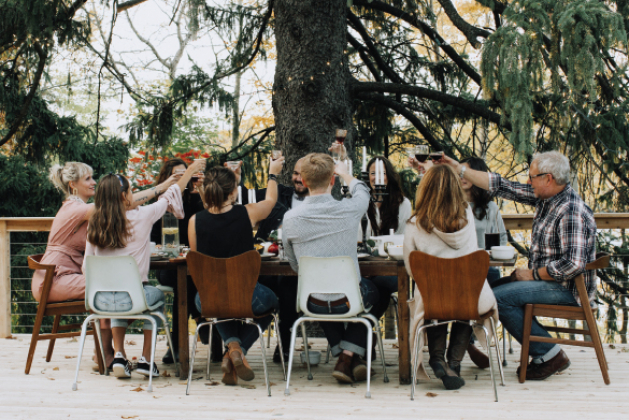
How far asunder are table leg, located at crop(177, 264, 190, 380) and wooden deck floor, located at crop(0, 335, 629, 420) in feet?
0.35

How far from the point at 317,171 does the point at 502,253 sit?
3.71ft

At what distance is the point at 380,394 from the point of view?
3.30 metres

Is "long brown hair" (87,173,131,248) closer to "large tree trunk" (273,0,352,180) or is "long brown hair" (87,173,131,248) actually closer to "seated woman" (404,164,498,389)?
"seated woman" (404,164,498,389)

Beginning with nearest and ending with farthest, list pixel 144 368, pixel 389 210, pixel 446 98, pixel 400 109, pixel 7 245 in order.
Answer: pixel 144 368 → pixel 389 210 → pixel 7 245 → pixel 446 98 → pixel 400 109

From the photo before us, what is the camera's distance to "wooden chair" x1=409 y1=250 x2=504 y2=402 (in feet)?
10.2

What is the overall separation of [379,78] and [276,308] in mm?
3714

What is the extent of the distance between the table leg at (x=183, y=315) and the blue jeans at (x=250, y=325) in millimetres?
101

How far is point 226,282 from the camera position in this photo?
3.30m

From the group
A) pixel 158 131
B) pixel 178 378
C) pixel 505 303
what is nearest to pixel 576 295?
pixel 505 303

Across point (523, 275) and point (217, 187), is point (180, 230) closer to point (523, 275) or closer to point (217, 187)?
point (217, 187)

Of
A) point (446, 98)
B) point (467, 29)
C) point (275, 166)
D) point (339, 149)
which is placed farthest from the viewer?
A: point (446, 98)

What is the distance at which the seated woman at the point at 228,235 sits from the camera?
345 centimetres

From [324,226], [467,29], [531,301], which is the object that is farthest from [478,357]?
[467,29]

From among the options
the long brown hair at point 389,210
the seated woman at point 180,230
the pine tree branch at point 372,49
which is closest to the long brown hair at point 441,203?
the long brown hair at point 389,210
